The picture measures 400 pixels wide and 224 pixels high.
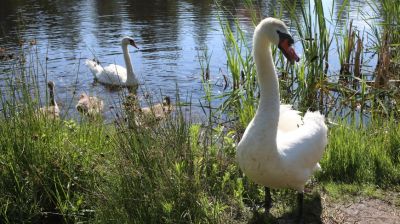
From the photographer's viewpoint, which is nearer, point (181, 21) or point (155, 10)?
point (181, 21)

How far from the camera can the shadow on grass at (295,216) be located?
4.21 m

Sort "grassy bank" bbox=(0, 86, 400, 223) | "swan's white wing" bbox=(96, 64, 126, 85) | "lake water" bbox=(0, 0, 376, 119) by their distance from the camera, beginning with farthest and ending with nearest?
1. "swan's white wing" bbox=(96, 64, 126, 85)
2. "lake water" bbox=(0, 0, 376, 119)
3. "grassy bank" bbox=(0, 86, 400, 223)

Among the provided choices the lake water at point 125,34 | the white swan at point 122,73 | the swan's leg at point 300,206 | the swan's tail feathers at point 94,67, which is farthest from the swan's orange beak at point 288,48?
the swan's tail feathers at point 94,67

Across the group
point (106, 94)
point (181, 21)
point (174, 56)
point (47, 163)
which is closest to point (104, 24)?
point (181, 21)

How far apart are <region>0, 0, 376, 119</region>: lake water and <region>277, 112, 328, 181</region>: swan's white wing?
149 inches

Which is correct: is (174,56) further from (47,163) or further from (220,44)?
(47,163)

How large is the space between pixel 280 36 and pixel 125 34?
451 inches

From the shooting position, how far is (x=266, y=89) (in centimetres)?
413

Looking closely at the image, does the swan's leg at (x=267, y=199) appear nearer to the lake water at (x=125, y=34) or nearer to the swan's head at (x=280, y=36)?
the swan's head at (x=280, y=36)

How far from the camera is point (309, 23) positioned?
22.7 ft

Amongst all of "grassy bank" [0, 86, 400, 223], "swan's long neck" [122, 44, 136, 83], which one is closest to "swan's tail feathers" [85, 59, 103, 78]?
"swan's long neck" [122, 44, 136, 83]

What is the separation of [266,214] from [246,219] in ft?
0.59

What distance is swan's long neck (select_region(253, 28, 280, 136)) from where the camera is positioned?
3.96 m

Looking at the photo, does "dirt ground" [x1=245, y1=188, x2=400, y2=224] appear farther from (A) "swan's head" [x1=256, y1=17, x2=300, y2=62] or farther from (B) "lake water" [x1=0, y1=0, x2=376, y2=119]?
(B) "lake water" [x1=0, y1=0, x2=376, y2=119]
